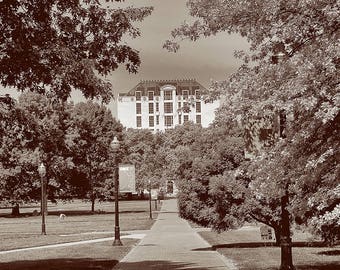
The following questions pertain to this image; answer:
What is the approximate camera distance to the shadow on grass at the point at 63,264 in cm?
1950

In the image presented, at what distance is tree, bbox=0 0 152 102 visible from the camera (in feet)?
45.9

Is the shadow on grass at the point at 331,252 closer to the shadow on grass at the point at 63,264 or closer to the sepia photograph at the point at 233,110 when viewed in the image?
the sepia photograph at the point at 233,110

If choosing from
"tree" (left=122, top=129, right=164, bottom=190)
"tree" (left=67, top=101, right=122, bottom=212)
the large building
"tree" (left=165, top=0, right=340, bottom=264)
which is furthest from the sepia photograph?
the large building

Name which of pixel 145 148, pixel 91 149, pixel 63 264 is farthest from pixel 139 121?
pixel 63 264

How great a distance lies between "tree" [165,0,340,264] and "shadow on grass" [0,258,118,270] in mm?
8070

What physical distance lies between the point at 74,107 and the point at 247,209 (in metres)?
63.8

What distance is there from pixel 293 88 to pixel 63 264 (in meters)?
12.7

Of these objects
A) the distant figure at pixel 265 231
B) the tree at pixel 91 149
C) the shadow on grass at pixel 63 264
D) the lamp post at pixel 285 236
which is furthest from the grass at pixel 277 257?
the tree at pixel 91 149

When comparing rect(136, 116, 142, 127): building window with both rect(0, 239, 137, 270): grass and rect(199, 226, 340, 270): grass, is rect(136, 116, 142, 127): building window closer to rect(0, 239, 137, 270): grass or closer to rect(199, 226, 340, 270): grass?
rect(0, 239, 137, 270): grass

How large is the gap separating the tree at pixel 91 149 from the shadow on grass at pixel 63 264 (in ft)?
169

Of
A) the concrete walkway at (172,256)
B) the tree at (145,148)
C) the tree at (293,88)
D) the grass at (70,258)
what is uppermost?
the tree at (145,148)

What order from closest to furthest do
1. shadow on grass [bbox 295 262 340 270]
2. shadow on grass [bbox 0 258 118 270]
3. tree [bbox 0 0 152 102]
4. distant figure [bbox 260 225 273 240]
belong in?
tree [bbox 0 0 152 102] < shadow on grass [bbox 295 262 340 270] < shadow on grass [bbox 0 258 118 270] < distant figure [bbox 260 225 273 240]

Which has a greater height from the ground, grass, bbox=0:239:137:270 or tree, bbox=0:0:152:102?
tree, bbox=0:0:152:102

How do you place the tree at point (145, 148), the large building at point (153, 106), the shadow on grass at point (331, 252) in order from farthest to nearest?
the large building at point (153, 106) → the tree at point (145, 148) → the shadow on grass at point (331, 252)
